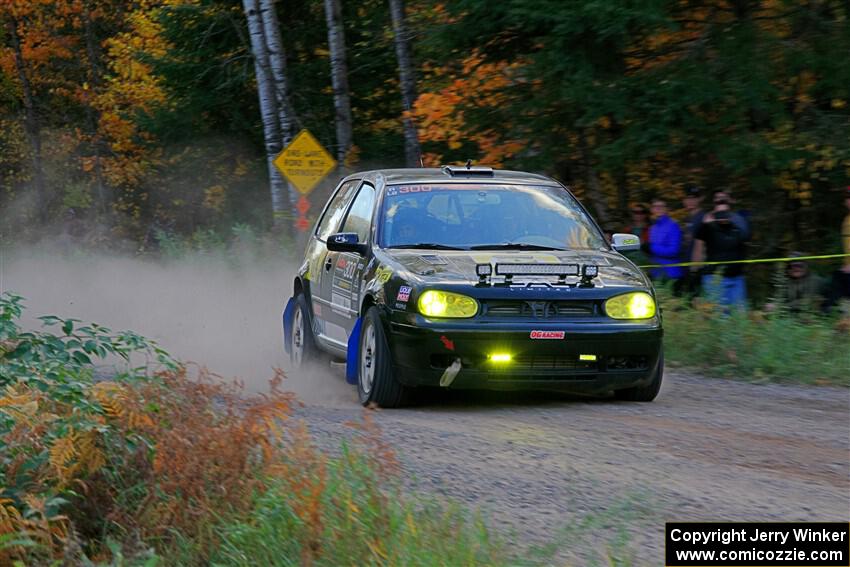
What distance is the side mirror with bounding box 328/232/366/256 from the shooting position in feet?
33.2

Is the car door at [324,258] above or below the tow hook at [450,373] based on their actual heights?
above

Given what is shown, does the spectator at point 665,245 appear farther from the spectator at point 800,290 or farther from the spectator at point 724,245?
the spectator at point 800,290

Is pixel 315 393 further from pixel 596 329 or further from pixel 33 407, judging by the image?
pixel 33 407

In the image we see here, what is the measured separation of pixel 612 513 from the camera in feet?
19.9

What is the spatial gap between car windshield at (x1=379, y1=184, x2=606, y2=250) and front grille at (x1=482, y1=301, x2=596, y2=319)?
3.39 feet

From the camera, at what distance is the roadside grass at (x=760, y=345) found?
1152cm

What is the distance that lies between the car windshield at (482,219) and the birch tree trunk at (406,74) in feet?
47.0

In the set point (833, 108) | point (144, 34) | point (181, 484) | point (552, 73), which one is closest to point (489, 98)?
point (552, 73)

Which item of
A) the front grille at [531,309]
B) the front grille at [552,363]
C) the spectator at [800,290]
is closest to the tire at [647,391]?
the front grille at [552,363]

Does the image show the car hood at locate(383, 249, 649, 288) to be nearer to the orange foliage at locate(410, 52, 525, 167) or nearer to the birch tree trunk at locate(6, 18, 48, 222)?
the orange foliage at locate(410, 52, 525, 167)

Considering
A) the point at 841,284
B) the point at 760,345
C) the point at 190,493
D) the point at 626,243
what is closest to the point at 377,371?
the point at 626,243

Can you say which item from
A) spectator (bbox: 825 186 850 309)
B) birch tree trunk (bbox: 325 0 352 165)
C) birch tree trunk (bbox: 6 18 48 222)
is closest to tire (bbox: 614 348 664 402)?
spectator (bbox: 825 186 850 309)

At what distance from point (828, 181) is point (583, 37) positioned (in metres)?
4.02

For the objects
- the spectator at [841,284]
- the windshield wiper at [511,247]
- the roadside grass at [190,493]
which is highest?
the windshield wiper at [511,247]
